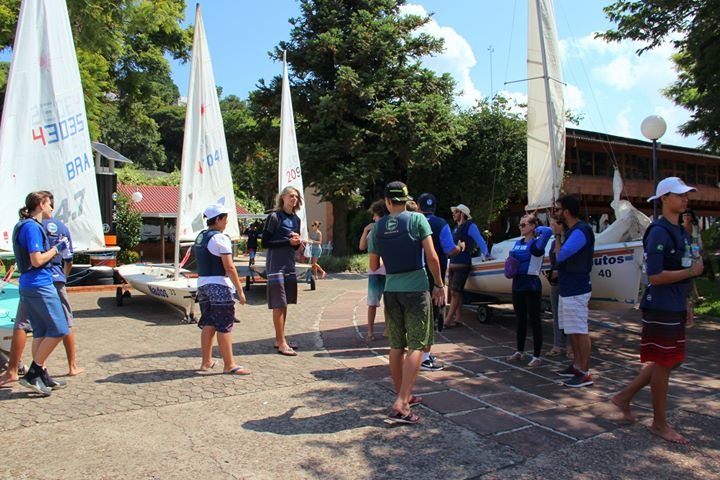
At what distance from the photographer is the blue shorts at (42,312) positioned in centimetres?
476

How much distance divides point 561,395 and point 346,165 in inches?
572

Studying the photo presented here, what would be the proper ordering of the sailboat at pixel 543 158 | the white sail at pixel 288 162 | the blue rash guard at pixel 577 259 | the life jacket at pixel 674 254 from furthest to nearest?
the white sail at pixel 288 162, the sailboat at pixel 543 158, the blue rash guard at pixel 577 259, the life jacket at pixel 674 254

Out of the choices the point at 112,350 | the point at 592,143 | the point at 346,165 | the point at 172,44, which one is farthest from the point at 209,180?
the point at 592,143

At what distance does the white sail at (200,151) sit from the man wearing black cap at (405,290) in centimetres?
577

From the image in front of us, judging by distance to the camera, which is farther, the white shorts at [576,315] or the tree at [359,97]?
the tree at [359,97]

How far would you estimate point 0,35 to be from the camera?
450 inches

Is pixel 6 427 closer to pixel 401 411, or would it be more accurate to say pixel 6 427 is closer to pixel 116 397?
pixel 116 397

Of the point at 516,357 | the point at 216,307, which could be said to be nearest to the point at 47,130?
the point at 216,307

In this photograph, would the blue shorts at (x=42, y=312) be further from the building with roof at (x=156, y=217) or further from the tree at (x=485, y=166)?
the building with roof at (x=156, y=217)

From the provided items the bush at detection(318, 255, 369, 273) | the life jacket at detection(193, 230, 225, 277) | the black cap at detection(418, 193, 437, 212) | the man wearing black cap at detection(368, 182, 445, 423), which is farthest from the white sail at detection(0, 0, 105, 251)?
the bush at detection(318, 255, 369, 273)

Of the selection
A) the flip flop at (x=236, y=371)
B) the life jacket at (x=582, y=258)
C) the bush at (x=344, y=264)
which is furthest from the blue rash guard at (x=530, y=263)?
the bush at (x=344, y=264)

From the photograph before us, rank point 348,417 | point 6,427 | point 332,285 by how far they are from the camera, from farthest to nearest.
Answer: point 332,285 < point 348,417 < point 6,427

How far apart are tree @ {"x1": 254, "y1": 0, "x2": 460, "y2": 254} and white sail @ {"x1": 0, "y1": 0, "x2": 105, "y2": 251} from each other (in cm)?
1148

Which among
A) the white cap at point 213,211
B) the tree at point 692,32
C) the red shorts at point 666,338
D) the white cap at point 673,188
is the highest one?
the tree at point 692,32
